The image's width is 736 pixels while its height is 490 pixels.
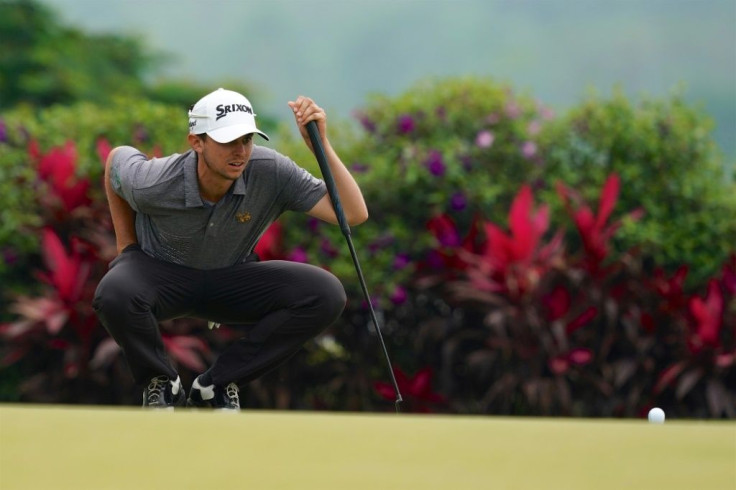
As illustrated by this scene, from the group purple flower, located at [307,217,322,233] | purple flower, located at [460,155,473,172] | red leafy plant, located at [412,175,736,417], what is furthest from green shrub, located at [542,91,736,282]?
purple flower, located at [307,217,322,233]

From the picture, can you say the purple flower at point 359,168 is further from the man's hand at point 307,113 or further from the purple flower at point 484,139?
the man's hand at point 307,113

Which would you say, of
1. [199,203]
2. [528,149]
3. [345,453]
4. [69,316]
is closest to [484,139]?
[528,149]

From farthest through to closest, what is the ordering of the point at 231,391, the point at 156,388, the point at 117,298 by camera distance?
the point at 231,391, the point at 156,388, the point at 117,298

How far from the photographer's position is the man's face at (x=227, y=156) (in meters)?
5.29

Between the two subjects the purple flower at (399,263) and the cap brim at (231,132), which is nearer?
the cap brim at (231,132)

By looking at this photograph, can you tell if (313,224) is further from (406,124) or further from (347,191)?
(347,191)

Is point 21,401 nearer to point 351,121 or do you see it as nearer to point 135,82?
point 351,121

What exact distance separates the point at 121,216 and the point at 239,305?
2.13 feet

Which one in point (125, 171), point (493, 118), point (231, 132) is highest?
point (231, 132)

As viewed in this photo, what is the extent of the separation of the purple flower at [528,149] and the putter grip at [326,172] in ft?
11.1

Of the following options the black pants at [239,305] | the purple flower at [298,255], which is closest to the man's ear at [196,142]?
the black pants at [239,305]

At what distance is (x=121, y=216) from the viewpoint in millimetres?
5660

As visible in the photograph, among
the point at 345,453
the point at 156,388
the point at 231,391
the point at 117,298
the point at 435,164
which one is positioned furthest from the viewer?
the point at 435,164

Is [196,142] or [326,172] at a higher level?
[196,142]
